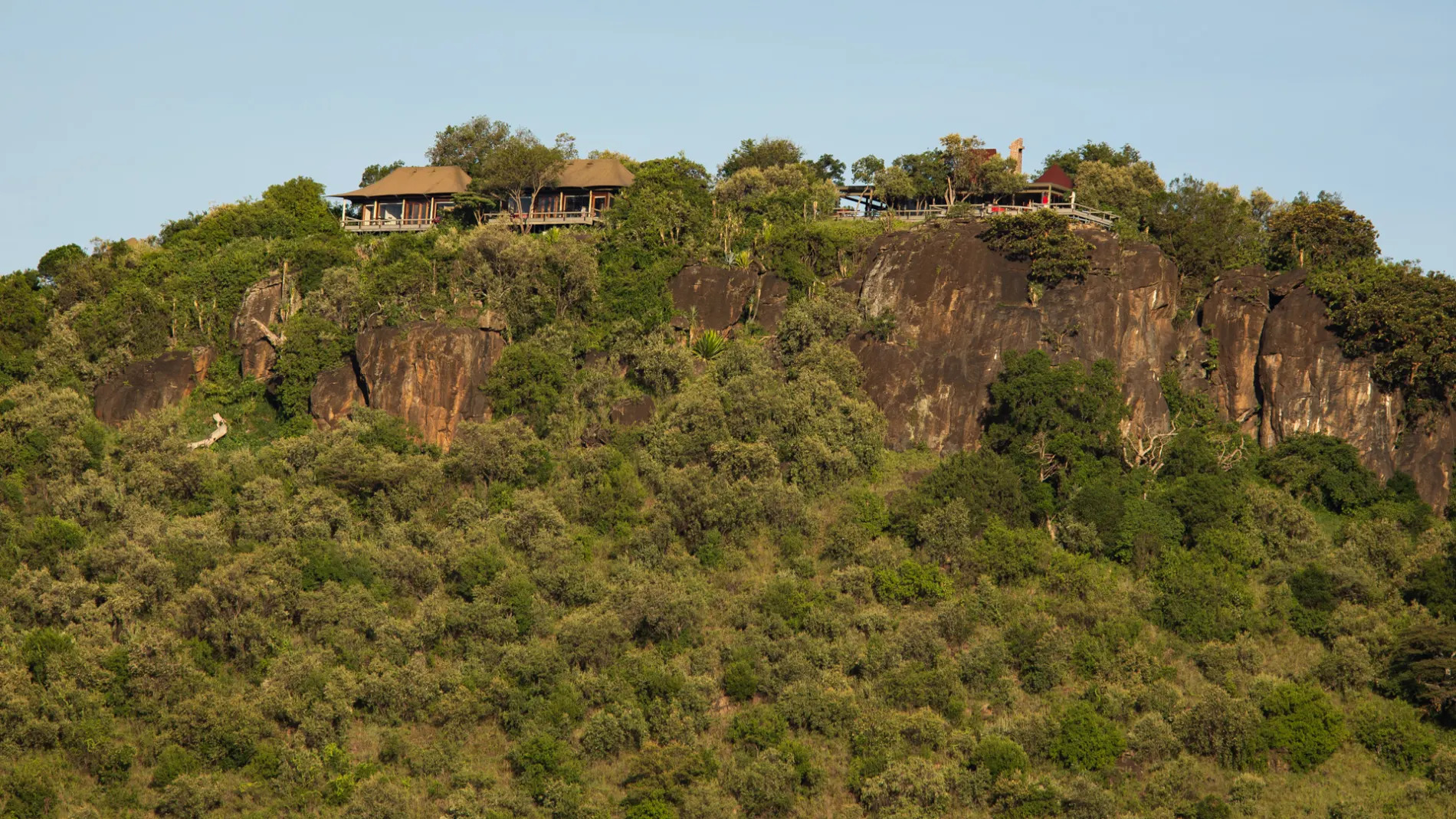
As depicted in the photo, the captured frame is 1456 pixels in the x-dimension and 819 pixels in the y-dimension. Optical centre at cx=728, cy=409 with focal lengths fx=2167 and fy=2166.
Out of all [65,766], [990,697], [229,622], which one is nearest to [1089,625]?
[990,697]

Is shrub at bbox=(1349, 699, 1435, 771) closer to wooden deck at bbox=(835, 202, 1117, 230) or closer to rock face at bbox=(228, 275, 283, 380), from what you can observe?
wooden deck at bbox=(835, 202, 1117, 230)

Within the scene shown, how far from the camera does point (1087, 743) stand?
61.5 meters

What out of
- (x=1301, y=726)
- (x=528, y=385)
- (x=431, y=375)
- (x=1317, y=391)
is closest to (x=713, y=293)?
(x=528, y=385)

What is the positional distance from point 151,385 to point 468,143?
22.8m

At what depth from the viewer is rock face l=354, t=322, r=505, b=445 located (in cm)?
7531

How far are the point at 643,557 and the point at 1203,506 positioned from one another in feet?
59.3

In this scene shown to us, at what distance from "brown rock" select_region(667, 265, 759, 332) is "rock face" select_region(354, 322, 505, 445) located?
7438 millimetres

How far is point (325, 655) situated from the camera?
212 ft

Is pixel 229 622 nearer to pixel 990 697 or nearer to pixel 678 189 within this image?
pixel 990 697

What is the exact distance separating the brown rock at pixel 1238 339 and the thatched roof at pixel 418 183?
3231cm

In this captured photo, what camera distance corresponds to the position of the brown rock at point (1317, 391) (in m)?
73.5

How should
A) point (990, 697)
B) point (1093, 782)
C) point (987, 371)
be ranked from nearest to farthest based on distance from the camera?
1. point (1093, 782)
2. point (990, 697)
3. point (987, 371)

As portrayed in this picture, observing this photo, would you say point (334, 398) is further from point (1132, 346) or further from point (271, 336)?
point (1132, 346)

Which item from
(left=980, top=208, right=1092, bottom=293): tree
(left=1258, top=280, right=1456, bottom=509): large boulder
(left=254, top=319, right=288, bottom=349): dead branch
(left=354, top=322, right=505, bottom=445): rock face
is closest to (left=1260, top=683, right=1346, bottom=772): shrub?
(left=1258, top=280, right=1456, bottom=509): large boulder
